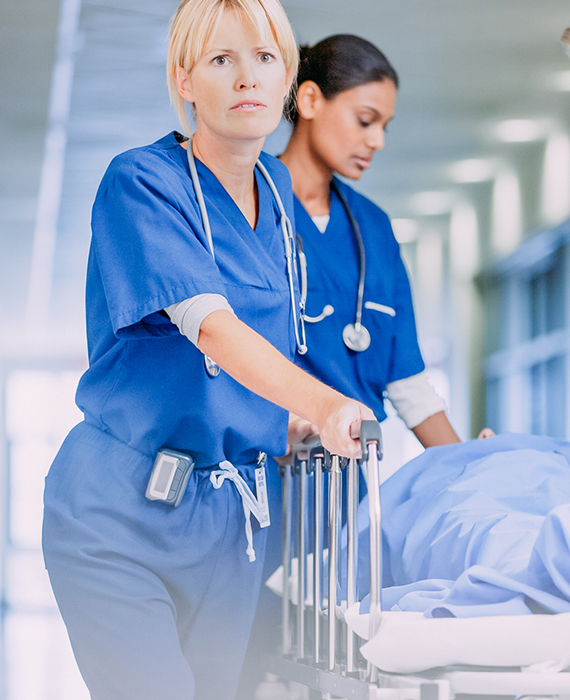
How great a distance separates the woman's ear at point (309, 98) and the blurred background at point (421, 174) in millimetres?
1243

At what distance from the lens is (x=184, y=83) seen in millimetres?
1135

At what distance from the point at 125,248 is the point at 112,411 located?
21cm

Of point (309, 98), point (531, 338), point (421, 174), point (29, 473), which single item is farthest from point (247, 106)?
point (29, 473)

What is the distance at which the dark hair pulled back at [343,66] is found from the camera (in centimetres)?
162

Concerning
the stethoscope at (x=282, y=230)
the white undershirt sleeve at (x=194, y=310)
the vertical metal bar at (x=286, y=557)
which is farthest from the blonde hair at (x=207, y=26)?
the vertical metal bar at (x=286, y=557)

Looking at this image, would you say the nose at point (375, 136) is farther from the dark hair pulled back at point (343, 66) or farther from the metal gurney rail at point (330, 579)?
the metal gurney rail at point (330, 579)

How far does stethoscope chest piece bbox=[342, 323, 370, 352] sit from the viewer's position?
61.8 inches

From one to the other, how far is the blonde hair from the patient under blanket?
0.66 meters

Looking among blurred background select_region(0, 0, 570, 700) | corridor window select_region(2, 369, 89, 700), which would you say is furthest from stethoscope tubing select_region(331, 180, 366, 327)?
corridor window select_region(2, 369, 89, 700)

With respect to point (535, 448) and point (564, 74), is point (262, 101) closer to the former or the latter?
point (535, 448)

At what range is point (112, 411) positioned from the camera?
106cm

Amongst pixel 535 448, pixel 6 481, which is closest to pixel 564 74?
pixel 535 448

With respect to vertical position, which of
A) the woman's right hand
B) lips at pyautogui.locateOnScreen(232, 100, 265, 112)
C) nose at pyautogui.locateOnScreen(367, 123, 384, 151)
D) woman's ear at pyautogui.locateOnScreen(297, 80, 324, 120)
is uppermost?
woman's ear at pyautogui.locateOnScreen(297, 80, 324, 120)

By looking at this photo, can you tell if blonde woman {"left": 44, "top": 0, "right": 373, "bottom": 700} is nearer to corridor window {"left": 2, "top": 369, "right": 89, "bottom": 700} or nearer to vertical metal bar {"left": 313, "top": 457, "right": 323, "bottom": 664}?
vertical metal bar {"left": 313, "top": 457, "right": 323, "bottom": 664}
